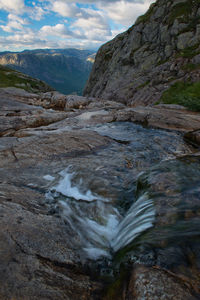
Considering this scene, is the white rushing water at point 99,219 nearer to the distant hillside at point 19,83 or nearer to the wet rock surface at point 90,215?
the wet rock surface at point 90,215

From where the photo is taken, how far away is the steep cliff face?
4028cm

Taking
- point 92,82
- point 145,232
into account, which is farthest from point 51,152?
point 92,82

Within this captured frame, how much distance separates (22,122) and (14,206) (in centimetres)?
1404

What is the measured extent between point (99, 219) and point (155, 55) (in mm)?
57568

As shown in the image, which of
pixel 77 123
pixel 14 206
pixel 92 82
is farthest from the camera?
pixel 92 82

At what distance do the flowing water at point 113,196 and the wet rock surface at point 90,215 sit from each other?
0.14 feet

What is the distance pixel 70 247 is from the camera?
17.6 ft

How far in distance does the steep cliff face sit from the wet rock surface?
96.8 ft

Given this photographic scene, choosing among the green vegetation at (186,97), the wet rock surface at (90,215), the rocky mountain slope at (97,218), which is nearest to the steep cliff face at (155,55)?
the green vegetation at (186,97)

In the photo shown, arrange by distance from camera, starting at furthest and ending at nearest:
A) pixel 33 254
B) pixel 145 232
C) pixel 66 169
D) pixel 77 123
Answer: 1. pixel 77 123
2. pixel 66 169
3. pixel 145 232
4. pixel 33 254

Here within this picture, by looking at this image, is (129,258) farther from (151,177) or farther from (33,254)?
(151,177)

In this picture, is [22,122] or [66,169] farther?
[22,122]

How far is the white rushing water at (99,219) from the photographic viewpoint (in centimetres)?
580

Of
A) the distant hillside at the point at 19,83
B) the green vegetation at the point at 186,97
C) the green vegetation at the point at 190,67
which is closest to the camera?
the green vegetation at the point at 186,97
